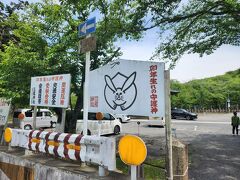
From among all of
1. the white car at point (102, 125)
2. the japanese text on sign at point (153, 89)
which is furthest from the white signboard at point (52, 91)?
the white car at point (102, 125)

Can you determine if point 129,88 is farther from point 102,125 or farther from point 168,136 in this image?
point 102,125

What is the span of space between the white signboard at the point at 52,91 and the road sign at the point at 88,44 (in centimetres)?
73

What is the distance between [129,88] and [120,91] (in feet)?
0.92

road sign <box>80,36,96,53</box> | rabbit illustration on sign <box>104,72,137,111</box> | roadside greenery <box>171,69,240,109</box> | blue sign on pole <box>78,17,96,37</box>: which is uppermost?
roadside greenery <box>171,69,240,109</box>

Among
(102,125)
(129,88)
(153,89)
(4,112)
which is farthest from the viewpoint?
(102,125)

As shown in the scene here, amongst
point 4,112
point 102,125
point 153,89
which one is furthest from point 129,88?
point 102,125

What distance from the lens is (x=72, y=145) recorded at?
16.6ft

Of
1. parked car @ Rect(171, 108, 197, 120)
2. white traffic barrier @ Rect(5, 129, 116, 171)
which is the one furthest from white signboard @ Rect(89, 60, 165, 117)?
parked car @ Rect(171, 108, 197, 120)

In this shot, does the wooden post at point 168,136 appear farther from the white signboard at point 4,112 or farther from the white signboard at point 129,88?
the white signboard at point 4,112

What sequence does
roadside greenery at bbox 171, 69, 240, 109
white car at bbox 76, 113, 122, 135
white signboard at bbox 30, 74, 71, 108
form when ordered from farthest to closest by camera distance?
roadside greenery at bbox 171, 69, 240, 109 < white car at bbox 76, 113, 122, 135 < white signboard at bbox 30, 74, 71, 108

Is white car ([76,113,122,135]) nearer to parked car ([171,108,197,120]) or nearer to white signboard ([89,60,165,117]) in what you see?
white signboard ([89,60,165,117])

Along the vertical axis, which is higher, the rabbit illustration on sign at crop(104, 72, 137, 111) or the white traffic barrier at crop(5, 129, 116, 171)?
the rabbit illustration on sign at crop(104, 72, 137, 111)

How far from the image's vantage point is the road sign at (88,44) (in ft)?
18.3

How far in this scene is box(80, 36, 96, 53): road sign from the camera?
18.3 feet
